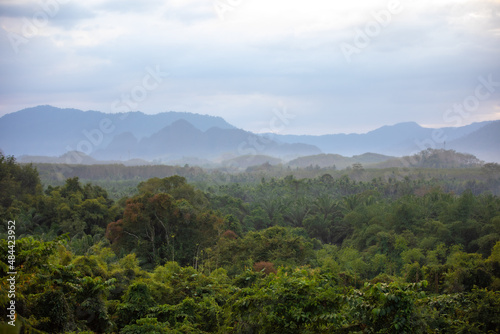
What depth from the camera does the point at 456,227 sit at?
22391mm

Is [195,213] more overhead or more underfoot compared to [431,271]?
more overhead

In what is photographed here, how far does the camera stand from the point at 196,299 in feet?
33.3

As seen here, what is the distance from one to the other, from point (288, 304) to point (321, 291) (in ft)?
2.09

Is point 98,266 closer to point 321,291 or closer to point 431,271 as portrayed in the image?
point 321,291

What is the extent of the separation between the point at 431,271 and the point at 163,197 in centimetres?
1302

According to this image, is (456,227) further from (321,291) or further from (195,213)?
(321,291)

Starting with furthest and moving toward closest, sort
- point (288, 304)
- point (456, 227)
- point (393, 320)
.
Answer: point (456, 227)
point (288, 304)
point (393, 320)

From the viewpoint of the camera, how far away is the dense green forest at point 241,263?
6367 millimetres

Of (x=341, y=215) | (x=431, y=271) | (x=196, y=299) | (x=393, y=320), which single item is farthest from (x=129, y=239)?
(x=341, y=215)

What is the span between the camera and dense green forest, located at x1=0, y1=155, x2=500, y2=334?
251 inches

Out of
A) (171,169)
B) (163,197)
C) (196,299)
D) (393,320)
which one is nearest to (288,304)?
(393,320)

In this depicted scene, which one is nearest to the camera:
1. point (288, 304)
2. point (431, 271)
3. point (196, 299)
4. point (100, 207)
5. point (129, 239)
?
point (288, 304)

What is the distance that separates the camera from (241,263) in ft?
57.5

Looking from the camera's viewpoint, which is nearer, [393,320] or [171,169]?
[393,320]
